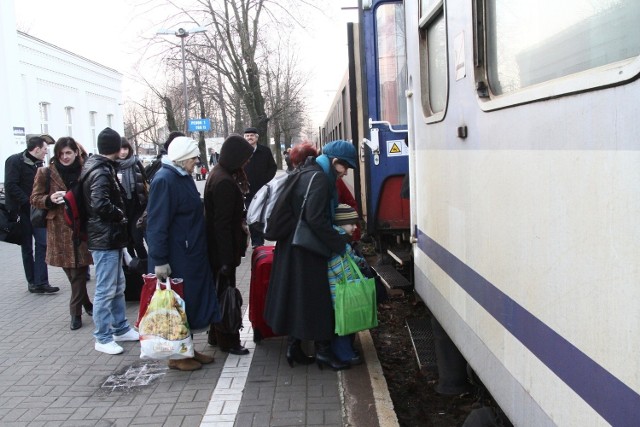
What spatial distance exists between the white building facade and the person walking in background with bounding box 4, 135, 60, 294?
1042 cm

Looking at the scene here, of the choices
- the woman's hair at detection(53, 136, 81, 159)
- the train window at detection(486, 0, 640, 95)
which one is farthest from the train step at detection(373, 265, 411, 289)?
the train window at detection(486, 0, 640, 95)

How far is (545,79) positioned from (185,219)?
2.96m

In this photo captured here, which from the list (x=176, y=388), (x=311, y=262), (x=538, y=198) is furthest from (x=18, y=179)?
(x=538, y=198)

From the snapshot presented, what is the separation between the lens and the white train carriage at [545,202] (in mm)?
1353

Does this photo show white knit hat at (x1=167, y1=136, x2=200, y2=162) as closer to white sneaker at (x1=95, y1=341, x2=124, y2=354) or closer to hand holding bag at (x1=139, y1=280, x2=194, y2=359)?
hand holding bag at (x1=139, y1=280, x2=194, y2=359)

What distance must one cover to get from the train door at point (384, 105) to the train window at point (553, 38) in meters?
3.74

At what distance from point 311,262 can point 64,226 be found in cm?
261

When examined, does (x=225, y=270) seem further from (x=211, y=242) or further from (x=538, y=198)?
(x=538, y=198)

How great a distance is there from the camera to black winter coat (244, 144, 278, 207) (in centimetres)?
775

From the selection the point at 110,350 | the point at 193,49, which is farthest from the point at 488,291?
the point at 193,49

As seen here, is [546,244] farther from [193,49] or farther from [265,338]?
[193,49]

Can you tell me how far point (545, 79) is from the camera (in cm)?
179

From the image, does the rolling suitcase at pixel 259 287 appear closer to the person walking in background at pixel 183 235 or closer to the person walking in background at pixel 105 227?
the person walking in background at pixel 183 235

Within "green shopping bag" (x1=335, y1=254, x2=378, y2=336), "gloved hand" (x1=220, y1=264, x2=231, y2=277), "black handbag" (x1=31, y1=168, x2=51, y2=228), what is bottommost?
"green shopping bag" (x1=335, y1=254, x2=378, y2=336)
